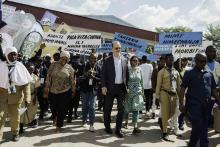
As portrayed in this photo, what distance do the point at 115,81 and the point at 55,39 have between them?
217 inches

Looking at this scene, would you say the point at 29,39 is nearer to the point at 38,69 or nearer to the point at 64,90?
the point at 38,69

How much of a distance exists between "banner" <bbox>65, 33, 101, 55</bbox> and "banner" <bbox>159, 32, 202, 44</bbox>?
2.25 meters

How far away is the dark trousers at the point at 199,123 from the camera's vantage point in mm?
7934

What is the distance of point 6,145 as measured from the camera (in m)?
8.57

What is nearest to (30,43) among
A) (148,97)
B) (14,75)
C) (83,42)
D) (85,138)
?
(83,42)

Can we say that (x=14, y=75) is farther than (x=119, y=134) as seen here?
No

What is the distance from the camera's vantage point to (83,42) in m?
13.9

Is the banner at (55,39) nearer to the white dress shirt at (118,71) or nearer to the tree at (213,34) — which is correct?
the white dress shirt at (118,71)

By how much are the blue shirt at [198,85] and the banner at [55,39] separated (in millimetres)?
7307

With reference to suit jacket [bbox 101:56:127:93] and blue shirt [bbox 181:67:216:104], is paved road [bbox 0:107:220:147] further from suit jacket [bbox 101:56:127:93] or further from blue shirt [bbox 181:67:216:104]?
blue shirt [bbox 181:67:216:104]

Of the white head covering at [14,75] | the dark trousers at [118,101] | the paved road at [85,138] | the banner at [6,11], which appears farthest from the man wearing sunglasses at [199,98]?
the banner at [6,11]

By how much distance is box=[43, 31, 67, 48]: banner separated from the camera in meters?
14.7

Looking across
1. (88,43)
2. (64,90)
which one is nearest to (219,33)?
(88,43)

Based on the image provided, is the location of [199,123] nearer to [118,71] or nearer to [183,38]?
[118,71]
